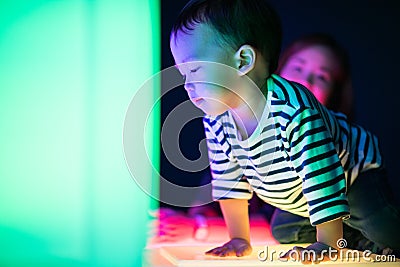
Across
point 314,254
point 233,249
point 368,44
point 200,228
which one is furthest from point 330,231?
point 368,44

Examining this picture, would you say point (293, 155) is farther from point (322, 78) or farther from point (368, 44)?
point (368, 44)

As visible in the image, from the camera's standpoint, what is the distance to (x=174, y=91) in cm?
87

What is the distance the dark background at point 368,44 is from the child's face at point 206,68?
0.39m

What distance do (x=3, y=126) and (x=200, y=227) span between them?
1.36 ft

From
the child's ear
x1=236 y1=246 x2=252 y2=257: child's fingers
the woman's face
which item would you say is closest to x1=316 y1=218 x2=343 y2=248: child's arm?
x1=236 y1=246 x2=252 y2=257: child's fingers

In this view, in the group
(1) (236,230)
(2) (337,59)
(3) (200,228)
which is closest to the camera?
(1) (236,230)

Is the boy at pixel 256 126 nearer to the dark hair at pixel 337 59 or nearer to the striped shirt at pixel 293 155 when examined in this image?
the striped shirt at pixel 293 155

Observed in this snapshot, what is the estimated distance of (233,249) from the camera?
78cm

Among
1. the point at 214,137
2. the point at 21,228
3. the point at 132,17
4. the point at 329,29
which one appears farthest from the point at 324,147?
the point at 329,29

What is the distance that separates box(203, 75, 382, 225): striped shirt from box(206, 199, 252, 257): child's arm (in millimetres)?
13

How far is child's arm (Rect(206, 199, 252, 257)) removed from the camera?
2.54ft

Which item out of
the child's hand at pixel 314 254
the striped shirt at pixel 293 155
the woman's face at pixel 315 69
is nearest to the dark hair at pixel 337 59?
the woman's face at pixel 315 69

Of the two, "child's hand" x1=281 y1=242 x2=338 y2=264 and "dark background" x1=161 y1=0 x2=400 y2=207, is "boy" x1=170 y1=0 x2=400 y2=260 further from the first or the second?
"dark background" x1=161 y1=0 x2=400 y2=207

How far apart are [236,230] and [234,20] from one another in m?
0.30
